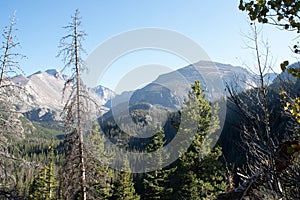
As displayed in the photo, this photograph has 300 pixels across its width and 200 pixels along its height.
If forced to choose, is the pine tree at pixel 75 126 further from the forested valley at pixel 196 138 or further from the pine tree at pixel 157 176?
the pine tree at pixel 157 176

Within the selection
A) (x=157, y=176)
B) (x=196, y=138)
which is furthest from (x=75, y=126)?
(x=157, y=176)

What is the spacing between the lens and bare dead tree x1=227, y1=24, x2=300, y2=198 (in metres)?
2.48

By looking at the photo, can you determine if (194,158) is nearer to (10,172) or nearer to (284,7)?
(10,172)

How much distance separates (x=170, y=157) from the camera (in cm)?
2233

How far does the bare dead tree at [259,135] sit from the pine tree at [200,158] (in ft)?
36.5

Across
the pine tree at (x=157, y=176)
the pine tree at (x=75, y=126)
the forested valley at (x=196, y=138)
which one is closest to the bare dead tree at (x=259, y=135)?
the forested valley at (x=196, y=138)

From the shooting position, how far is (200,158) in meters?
16.4

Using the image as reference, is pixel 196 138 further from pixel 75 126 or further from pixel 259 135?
pixel 259 135

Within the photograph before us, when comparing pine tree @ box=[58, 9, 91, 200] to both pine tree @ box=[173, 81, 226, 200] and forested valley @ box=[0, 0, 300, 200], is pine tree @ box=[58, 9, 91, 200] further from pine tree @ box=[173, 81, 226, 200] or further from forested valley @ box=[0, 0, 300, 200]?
pine tree @ box=[173, 81, 226, 200]

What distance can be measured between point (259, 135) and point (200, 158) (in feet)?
46.6

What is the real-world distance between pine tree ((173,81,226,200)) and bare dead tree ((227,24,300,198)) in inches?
438

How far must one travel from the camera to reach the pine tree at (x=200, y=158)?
16.3 m

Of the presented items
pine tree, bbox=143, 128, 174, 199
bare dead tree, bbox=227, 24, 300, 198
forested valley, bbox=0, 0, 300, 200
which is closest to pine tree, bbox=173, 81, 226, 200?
forested valley, bbox=0, 0, 300, 200

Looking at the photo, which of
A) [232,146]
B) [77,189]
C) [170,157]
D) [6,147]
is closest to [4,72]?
[6,147]
